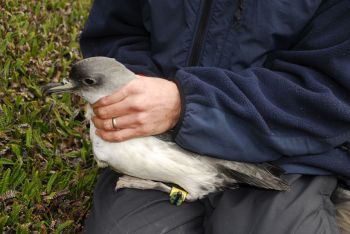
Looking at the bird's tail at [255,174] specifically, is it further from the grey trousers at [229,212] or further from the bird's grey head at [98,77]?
the bird's grey head at [98,77]

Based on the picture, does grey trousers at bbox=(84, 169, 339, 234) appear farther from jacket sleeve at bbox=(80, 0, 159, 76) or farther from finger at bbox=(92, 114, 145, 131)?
jacket sleeve at bbox=(80, 0, 159, 76)

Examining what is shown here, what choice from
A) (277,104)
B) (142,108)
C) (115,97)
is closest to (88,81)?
(115,97)

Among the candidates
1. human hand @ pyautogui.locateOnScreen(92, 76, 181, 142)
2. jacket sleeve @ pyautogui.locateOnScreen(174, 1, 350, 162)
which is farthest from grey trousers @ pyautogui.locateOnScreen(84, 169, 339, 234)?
human hand @ pyautogui.locateOnScreen(92, 76, 181, 142)

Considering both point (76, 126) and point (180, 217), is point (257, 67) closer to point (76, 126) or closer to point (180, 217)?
point (180, 217)

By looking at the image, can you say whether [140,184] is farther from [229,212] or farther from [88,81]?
[88,81]

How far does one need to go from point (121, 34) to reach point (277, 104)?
110 centimetres

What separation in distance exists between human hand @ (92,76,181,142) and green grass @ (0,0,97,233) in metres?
0.84

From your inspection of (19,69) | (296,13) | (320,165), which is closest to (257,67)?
(296,13)

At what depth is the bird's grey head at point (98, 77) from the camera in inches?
122

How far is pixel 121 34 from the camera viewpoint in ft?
11.5

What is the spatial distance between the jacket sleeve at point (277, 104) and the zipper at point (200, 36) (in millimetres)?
173

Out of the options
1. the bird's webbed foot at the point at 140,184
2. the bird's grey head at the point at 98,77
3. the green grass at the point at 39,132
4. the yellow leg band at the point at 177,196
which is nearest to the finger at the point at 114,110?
the bird's grey head at the point at 98,77

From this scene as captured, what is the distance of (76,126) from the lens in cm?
431

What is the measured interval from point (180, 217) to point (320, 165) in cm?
77
